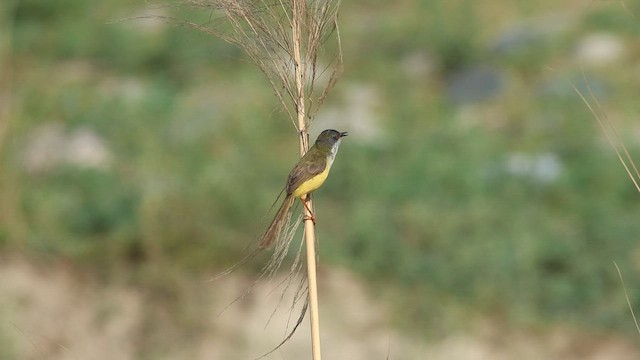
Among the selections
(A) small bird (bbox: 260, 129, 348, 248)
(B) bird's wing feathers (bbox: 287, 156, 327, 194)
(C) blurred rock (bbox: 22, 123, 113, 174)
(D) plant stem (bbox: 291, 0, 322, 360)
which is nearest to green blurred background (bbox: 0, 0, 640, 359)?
(C) blurred rock (bbox: 22, 123, 113, 174)

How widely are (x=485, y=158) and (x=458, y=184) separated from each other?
18.9 inches

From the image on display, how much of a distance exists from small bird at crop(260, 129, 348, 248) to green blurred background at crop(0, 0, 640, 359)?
192cm

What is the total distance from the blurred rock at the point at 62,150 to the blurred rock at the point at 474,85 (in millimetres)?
2832

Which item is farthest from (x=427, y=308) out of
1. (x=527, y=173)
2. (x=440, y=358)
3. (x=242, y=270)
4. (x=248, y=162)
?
(x=248, y=162)

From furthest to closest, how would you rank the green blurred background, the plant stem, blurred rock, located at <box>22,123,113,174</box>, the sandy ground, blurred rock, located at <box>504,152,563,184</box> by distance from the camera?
blurred rock, located at <box>22,123,113,174</box> → blurred rock, located at <box>504,152,563,184</box> → the green blurred background → the sandy ground → the plant stem

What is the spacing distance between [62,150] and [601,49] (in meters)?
4.34

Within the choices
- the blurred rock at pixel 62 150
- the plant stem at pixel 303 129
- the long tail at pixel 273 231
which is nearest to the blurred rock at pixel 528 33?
the blurred rock at pixel 62 150

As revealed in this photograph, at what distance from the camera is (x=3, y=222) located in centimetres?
668

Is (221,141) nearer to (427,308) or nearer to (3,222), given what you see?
(3,222)

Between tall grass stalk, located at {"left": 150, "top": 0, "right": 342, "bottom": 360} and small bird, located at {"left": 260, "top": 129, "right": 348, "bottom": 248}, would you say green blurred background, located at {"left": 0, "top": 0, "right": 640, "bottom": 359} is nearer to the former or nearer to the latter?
small bird, located at {"left": 260, "top": 129, "right": 348, "bottom": 248}

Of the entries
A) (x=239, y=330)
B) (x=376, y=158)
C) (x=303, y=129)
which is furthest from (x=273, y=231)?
(x=376, y=158)

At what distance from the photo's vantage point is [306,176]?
2.50 m

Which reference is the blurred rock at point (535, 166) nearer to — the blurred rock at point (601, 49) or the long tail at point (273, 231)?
the blurred rock at point (601, 49)

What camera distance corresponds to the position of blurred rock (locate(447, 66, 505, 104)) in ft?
28.9
